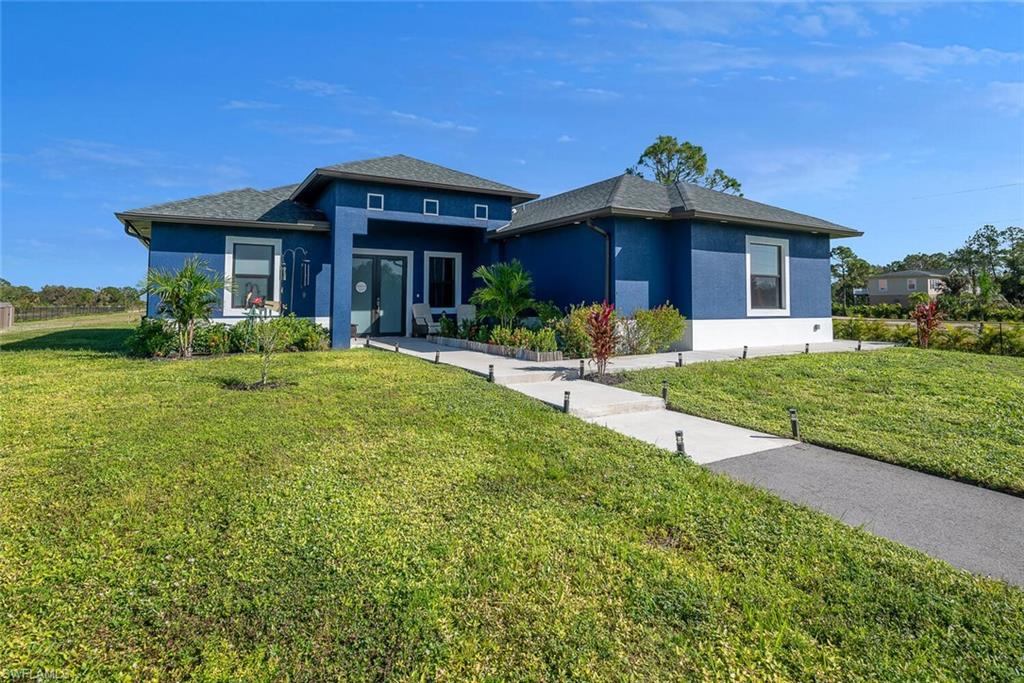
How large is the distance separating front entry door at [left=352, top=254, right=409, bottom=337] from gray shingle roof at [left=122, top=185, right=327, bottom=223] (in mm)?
2310

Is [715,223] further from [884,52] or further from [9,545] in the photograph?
[9,545]

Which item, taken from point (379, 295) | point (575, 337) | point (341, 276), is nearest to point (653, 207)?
point (575, 337)

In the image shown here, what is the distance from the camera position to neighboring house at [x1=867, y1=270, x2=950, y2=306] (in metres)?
49.3

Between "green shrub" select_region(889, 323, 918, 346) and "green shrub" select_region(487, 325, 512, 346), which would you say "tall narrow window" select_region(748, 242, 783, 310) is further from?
"green shrub" select_region(487, 325, 512, 346)

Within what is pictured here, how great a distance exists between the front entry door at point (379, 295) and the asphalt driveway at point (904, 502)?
1320 cm

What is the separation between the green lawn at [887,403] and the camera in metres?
4.62

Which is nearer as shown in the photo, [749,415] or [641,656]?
[641,656]

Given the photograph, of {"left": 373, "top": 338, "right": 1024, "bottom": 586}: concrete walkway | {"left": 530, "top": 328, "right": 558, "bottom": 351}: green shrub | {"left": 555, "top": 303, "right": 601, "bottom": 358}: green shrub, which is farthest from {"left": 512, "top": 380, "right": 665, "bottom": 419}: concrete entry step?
{"left": 555, "top": 303, "right": 601, "bottom": 358}: green shrub

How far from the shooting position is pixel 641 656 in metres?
2.00

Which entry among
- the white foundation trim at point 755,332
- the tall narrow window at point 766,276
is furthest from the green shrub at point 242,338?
the tall narrow window at point 766,276

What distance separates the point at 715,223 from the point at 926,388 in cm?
690

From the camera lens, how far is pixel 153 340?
394 inches

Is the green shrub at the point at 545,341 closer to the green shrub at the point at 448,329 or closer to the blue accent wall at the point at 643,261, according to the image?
the blue accent wall at the point at 643,261

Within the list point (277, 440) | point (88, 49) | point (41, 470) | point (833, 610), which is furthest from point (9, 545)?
point (88, 49)
